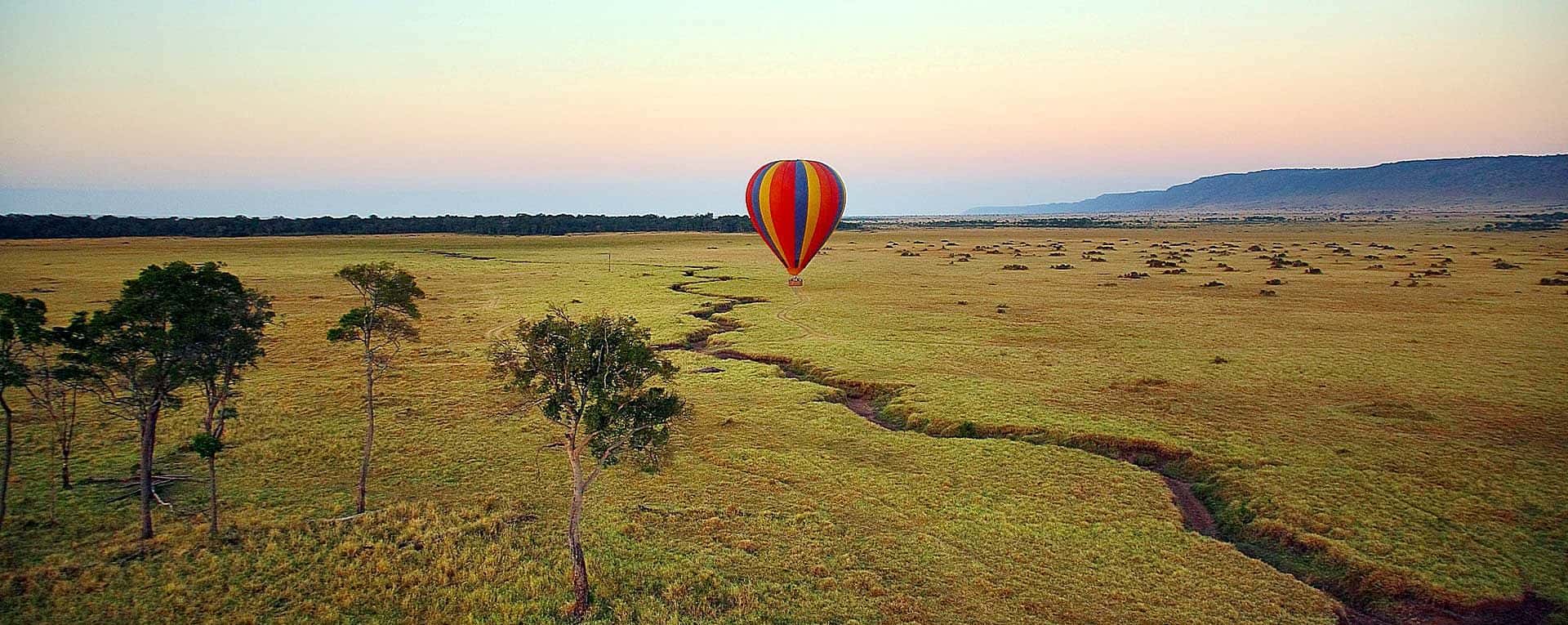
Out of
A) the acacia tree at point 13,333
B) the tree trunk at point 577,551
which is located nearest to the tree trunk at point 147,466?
the acacia tree at point 13,333

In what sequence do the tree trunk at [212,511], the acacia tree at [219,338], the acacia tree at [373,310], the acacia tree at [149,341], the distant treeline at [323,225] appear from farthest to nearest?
the distant treeline at [323,225] < the acacia tree at [373,310] < the acacia tree at [219,338] < the tree trunk at [212,511] < the acacia tree at [149,341]

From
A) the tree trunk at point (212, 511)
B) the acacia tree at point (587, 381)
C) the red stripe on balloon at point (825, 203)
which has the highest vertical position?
the red stripe on balloon at point (825, 203)

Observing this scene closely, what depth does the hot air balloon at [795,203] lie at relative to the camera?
45188 millimetres

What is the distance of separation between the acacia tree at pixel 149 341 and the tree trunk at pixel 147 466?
0.01m

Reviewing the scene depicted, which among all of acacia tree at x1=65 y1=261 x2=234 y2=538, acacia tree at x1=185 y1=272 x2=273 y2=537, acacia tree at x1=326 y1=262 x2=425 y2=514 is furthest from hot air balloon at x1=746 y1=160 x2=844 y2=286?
acacia tree at x1=65 y1=261 x2=234 y2=538

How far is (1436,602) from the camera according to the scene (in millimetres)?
12062

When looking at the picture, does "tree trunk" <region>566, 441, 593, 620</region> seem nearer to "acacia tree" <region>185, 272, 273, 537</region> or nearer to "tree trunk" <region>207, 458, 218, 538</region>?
"tree trunk" <region>207, 458, 218, 538</region>

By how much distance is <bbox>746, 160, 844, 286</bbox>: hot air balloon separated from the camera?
148 ft

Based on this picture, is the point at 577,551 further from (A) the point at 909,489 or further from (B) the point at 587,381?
(A) the point at 909,489

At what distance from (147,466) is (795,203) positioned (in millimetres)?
34753

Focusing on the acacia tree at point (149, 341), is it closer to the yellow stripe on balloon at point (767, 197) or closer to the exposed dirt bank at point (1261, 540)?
the exposed dirt bank at point (1261, 540)

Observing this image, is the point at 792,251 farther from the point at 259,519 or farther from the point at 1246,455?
the point at 259,519

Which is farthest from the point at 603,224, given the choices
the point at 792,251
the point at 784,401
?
the point at 784,401

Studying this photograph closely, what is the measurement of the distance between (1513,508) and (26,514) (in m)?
27.1
